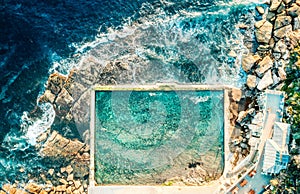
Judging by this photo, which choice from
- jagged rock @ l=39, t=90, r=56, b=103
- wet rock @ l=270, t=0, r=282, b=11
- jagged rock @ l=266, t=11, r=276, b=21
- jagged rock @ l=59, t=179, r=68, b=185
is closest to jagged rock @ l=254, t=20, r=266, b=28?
jagged rock @ l=266, t=11, r=276, b=21

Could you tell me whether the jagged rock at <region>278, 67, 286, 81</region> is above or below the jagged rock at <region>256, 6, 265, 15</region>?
below

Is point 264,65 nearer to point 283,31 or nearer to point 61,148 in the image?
point 283,31

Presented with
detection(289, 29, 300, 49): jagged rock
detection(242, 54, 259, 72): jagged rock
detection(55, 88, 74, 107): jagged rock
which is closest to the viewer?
detection(289, 29, 300, 49): jagged rock

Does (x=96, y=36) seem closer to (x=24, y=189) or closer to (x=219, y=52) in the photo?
(x=219, y=52)

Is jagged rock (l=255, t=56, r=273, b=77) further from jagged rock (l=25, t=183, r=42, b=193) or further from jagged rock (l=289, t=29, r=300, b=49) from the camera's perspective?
jagged rock (l=25, t=183, r=42, b=193)

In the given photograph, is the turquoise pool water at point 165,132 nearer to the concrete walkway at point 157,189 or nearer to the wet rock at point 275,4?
the concrete walkway at point 157,189

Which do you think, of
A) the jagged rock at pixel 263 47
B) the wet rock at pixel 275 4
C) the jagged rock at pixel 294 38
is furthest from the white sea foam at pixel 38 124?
the jagged rock at pixel 294 38

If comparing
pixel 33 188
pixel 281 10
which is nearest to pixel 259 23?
pixel 281 10
